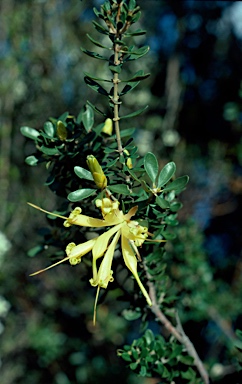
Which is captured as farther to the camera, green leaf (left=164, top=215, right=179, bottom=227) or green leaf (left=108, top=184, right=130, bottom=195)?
green leaf (left=164, top=215, right=179, bottom=227)

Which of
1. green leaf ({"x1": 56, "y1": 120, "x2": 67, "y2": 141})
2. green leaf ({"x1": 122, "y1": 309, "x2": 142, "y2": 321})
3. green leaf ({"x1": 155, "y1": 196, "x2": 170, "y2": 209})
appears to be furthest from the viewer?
green leaf ({"x1": 122, "y1": 309, "x2": 142, "y2": 321})

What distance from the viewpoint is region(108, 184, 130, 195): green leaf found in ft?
2.12

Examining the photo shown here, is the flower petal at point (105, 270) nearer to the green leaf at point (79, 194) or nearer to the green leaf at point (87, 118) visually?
the green leaf at point (79, 194)

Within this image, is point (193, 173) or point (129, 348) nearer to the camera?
point (129, 348)

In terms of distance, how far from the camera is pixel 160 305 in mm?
869

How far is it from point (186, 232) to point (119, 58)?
0.85 metres

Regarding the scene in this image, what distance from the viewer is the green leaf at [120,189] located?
0.65m

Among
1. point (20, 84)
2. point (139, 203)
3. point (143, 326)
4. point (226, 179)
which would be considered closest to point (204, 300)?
point (143, 326)

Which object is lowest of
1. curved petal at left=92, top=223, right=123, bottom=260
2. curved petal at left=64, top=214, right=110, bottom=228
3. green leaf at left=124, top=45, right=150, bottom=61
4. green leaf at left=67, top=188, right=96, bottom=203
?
curved petal at left=92, top=223, right=123, bottom=260

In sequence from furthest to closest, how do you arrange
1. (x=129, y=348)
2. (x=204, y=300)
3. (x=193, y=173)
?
(x=193, y=173), (x=204, y=300), (x=129, y=348)

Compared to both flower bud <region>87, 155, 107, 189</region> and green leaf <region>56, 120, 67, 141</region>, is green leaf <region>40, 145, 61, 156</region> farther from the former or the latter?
flower bud <region>87, 155, 107, 189</region>

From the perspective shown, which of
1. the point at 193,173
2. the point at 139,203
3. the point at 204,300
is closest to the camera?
the point at 139,203

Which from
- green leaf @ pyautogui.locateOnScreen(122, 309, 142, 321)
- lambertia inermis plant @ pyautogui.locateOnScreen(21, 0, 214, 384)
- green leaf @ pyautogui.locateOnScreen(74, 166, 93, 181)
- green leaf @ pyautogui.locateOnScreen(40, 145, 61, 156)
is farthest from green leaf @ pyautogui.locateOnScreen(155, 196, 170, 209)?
green leaf @ pyautogui.locateOnScreen(122, 309, 142, 321)

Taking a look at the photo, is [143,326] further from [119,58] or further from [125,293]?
[119,58]
